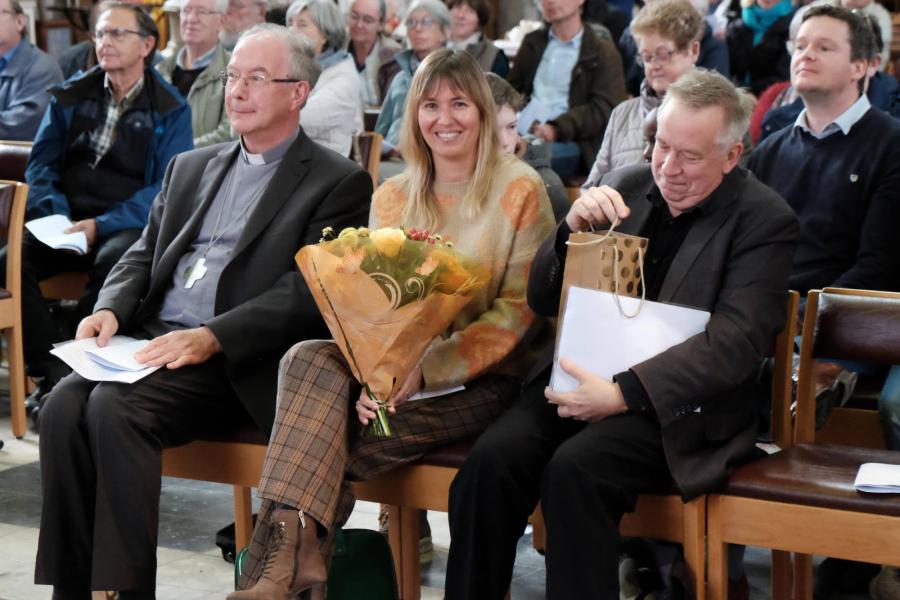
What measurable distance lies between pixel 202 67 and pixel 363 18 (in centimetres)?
104

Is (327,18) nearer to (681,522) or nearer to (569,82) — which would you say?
(569,82)

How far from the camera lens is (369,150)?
16.9 ft

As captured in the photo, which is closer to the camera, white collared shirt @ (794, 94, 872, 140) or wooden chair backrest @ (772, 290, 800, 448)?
wooden chair backrest @ (772, 290, 800, 448)

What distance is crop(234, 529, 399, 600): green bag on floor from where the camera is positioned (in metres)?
2.73

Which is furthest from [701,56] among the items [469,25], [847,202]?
[847,202]

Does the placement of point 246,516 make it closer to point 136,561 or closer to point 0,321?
point 136,561

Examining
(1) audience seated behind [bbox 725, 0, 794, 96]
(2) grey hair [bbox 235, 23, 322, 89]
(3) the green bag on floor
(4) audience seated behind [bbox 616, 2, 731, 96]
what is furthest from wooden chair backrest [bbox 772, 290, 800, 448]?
(1) audience seated behind [bbox 725, 0, 794, 96]

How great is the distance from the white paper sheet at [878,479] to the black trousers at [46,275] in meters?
2.98

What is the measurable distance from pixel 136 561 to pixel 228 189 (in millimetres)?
1003

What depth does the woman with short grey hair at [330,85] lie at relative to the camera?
527cm

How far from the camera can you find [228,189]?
333cm

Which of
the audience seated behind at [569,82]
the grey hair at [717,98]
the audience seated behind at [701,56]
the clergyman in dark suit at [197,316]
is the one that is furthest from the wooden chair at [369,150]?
the grey hair at [717,98]

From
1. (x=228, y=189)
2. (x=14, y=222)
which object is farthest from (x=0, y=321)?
(x=228, y=189)

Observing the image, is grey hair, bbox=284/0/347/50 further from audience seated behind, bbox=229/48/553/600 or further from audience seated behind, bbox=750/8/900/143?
audience seated behind, bbox=229/48/553/600
